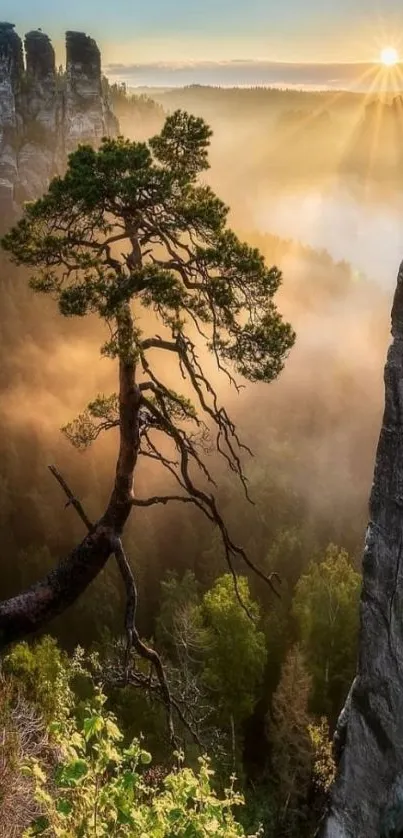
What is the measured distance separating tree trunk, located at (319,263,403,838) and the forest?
8.32 feet

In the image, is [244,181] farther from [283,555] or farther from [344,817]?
[344,817]

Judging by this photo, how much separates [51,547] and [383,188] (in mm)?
137007

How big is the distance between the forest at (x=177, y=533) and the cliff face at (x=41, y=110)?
35.0 feet

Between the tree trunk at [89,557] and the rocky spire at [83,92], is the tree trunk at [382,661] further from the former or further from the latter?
the rocky spire at [83,92]

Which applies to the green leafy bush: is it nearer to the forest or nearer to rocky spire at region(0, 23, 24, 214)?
the forest

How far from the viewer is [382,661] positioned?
39.6 ft

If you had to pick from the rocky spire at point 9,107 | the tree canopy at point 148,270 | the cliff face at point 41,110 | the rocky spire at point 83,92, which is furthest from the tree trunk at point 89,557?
the rocky spire at point 83,92

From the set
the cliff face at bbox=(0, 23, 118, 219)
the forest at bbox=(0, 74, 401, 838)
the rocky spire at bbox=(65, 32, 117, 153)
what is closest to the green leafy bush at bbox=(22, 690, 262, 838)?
the forest at bbox=(0, 74, 401, 838)

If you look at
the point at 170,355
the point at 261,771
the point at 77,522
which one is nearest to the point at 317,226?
the point at 170,355

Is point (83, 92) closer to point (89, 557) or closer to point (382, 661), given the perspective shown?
point (382, 661)

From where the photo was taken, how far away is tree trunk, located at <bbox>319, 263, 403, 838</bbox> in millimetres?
11234

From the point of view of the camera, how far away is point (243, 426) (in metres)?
62.9

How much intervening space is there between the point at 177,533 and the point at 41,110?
54.4 meters

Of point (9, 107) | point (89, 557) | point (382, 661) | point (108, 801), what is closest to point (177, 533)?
point (382, 661)
